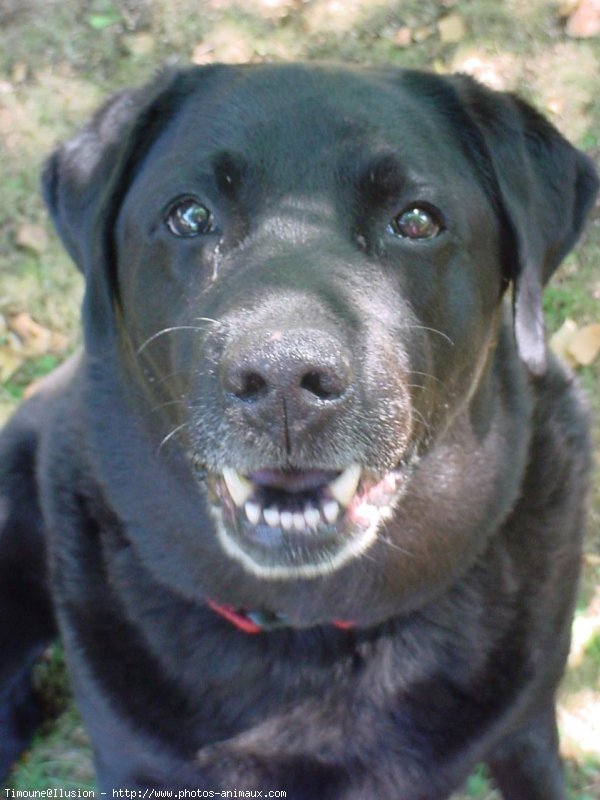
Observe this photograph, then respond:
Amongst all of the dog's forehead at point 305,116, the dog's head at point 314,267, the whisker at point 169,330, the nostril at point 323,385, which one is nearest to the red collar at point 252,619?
the dog's head at point 314,267

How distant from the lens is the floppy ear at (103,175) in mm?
2180

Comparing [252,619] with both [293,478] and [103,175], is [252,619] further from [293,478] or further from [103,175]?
[103,175]

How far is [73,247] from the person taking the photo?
2.32 m

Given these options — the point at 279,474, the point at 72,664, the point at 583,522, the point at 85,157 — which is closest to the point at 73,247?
the point at 85,157

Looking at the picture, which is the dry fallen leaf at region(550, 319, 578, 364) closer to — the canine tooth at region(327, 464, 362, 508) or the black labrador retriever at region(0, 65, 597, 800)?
the black labrador retriever at region(0, 65, 597, 800)

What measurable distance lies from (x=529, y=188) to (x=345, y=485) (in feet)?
2.36

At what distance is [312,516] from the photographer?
197 cm

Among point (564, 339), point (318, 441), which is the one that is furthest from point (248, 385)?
point (564, 339)

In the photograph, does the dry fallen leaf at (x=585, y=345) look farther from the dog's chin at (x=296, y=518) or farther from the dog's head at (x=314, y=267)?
the dog's chin at (x=296, y=518)

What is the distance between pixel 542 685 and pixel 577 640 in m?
0.84

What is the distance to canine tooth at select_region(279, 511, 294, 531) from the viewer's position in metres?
1.95

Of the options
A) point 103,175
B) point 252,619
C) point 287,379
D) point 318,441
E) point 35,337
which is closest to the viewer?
point 287,379

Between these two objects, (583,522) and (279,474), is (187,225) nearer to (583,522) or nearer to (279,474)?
(279,474)

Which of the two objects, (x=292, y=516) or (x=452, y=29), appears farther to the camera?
(x=452, y=29)
